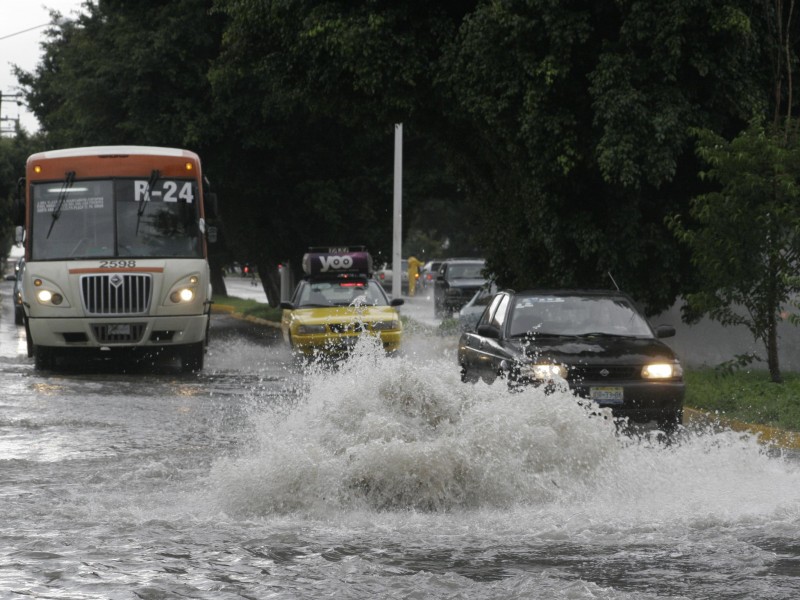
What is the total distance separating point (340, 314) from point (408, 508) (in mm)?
13406

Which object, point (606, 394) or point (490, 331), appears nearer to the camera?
point (606, 394)

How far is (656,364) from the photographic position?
12789mm

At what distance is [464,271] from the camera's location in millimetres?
40438

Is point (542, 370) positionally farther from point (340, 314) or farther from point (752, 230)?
point (340, 314)

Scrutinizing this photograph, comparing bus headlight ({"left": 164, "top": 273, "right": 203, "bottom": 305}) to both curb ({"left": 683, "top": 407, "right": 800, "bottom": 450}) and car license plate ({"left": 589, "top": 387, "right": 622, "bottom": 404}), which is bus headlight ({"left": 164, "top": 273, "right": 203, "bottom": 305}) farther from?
car license plate ({"left": 589, "top": 387, "right": 622, "bottom": 404})

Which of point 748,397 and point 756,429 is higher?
point 748,397

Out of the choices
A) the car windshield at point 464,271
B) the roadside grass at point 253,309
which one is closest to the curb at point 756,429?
the roadside grass at point 253,309

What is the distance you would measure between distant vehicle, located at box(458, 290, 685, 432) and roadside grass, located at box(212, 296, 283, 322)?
24.1 metres

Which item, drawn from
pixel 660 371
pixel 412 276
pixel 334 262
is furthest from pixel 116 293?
pixel 412 276

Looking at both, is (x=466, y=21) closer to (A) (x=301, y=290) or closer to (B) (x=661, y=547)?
(A) (x=301, y=290)

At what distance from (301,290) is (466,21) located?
610 cm

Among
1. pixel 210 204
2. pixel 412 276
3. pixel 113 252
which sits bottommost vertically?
pixel 412 276

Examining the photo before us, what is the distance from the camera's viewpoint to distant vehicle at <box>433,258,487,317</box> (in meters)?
38.7

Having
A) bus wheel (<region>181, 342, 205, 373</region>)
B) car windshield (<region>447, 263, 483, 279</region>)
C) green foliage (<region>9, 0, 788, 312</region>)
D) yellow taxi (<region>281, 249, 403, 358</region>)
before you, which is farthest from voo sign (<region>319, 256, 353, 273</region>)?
bus wheel (<region>181, 342, 205, 373</region>)
